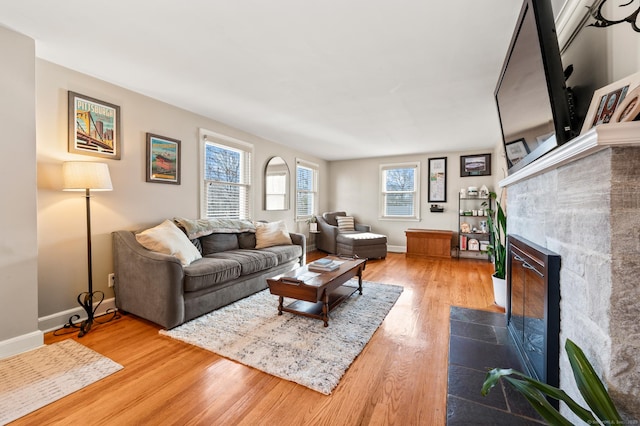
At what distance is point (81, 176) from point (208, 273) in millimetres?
1313

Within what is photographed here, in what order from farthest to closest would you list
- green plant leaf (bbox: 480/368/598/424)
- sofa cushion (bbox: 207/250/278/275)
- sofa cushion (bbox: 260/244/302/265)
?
sofa cushion (bbox: 260/244/302/265)
sofa cushion (bbox: 207/250/278/275)
green plant leaf (bbox: 480/368/598/424)

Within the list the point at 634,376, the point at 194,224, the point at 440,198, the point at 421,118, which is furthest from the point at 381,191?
the point at 634,376

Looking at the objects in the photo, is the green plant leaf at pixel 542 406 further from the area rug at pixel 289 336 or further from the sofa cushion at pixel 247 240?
the sofa cushion at pixel 247 240

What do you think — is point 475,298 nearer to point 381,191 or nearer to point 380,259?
point 380,259

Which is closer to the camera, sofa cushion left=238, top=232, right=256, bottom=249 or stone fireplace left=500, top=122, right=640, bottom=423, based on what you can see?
stone fireplace left=500, top=122, right=640, bottom=423

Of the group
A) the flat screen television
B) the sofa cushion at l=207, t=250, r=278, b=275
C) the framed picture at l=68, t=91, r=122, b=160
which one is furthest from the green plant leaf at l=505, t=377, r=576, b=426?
the framed picture at l=68, t=91, r=122, b=160

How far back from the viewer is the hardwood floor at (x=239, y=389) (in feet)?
4.47

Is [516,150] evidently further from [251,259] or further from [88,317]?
[88,317]

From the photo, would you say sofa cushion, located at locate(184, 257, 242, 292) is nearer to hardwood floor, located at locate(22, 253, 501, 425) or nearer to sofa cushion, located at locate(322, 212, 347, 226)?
hardwood floor, located at locate(22, 253, 501, 425)

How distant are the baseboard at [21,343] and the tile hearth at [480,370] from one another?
285 cm

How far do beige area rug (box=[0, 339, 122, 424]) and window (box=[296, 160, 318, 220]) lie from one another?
4019mm

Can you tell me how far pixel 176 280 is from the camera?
222 cm

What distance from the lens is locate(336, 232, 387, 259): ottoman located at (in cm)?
A: 505

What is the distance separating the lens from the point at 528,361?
1577mm
